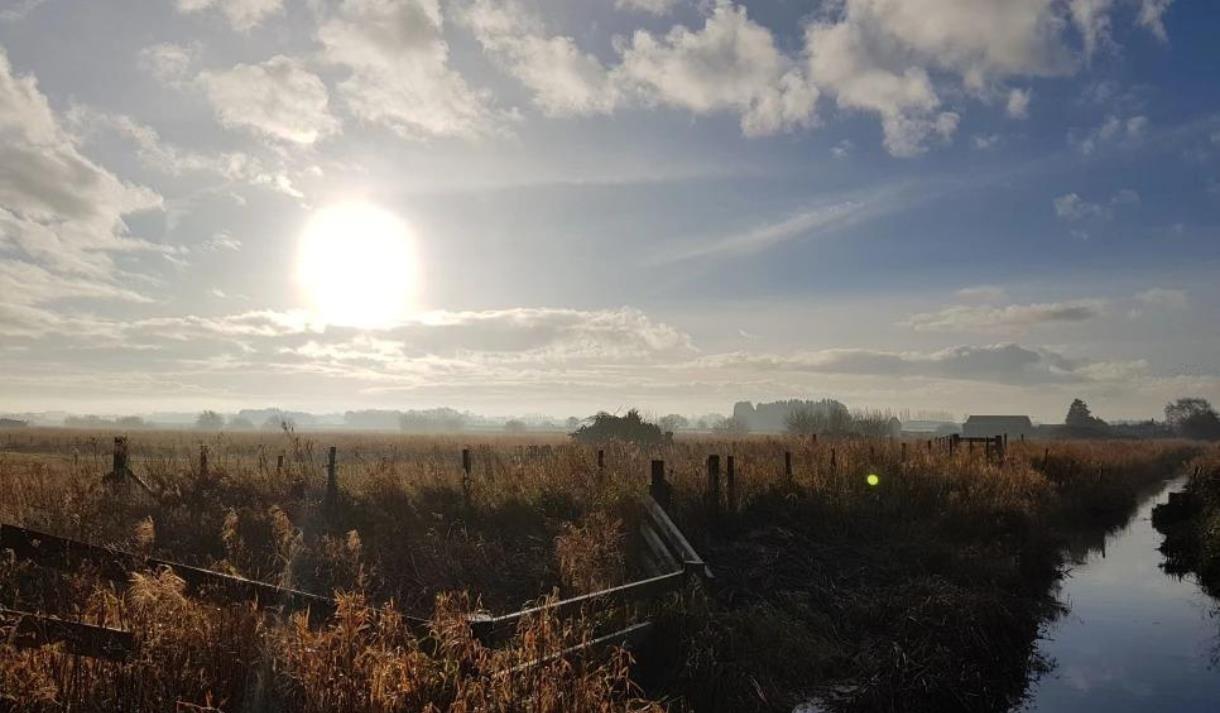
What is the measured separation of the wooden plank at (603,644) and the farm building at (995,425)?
160984 millimetres

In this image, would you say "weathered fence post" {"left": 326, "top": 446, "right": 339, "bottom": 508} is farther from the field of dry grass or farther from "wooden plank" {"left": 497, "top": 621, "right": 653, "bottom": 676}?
"wooden plank" {"left": 497, "top": 621, "right": 653, "bottom": 676}

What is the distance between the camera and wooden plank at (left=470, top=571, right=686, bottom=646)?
560 cm

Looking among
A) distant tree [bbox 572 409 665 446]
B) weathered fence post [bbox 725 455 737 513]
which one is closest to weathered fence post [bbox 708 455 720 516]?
weathered fence post [bbox 725 455 737 513]

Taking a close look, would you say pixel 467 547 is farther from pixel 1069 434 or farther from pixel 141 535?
pixel 1069 434

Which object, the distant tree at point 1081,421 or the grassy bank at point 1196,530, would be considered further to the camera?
the distant tree at point 1081,421

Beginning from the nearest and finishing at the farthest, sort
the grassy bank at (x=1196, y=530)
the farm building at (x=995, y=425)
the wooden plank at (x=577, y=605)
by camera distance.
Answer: the wooden plank at (x=577, y=605) → the grassy bank at (x=1196, y=530) → the farm building at (x=995, y=425)

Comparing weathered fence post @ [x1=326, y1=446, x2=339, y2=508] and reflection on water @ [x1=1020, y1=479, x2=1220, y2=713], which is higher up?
weathered fence post @ [x1=326, y1=446, x2=339, y2=508]

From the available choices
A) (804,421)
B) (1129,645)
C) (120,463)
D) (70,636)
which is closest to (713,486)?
(1129,645)

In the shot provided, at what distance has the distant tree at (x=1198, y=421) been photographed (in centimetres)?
11369

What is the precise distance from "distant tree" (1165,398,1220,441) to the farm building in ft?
84.5

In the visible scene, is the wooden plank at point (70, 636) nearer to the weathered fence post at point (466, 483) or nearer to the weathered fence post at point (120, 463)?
the weathered fence post at point (466, 483)

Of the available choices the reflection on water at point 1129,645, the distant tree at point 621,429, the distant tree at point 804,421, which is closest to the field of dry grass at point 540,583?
the reflection on water at point 1129,645

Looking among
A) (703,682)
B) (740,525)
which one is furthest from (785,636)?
(740,525)

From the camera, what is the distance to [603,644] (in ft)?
22.8
